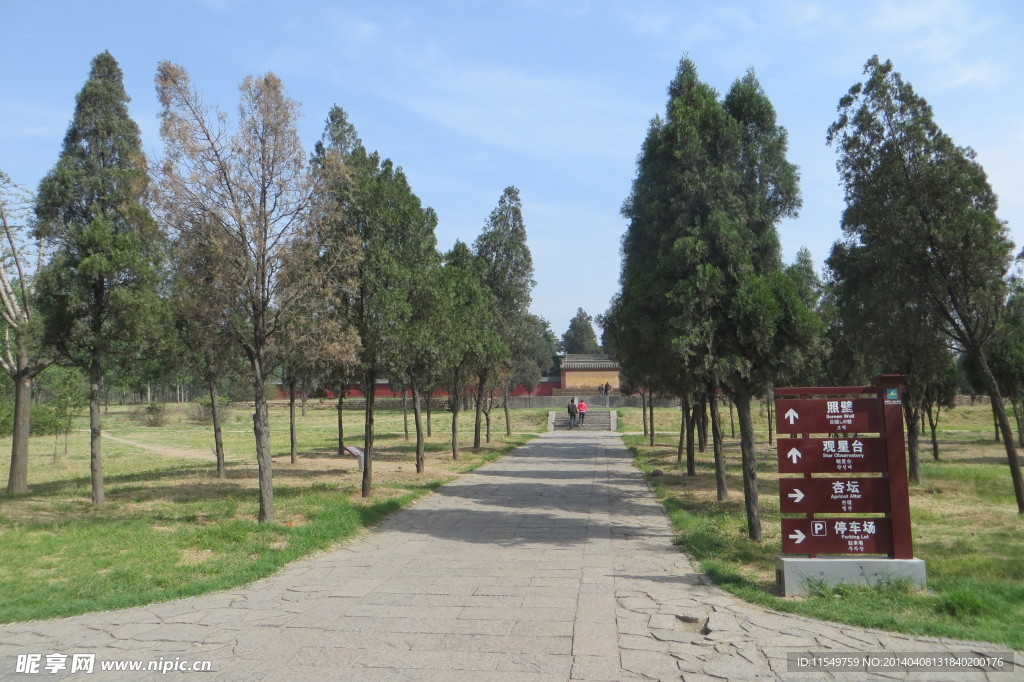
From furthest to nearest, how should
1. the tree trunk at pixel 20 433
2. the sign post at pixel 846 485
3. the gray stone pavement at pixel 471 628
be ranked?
the tree trunk at pixel 20 433 < the sign post at pixel 846 485 < the gray stone pavement at pixel 471 628

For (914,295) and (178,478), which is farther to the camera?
(178,478)

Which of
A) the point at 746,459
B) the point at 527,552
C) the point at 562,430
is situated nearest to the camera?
the point at 527,552

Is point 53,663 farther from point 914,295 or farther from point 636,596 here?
point 914,295

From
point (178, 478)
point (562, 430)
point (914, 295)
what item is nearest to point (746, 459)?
point (914, 295)

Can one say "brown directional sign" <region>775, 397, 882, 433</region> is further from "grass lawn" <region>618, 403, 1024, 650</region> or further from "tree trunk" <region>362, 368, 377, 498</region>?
"tree trunk" <region>362, 368, 377, 498</region>

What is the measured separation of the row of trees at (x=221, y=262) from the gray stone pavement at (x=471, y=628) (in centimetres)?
368

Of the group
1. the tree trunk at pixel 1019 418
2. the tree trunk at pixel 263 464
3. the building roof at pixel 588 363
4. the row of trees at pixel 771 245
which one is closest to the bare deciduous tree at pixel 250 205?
the tree trunk at pixel 263 464

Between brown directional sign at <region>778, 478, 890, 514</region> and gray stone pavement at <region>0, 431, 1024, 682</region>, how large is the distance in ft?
4.05

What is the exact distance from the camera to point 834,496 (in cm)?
723

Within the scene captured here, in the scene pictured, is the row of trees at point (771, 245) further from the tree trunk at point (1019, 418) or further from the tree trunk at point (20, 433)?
the tree trunk at point (1019, 418)

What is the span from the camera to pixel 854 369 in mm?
18797

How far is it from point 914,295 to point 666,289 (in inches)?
194

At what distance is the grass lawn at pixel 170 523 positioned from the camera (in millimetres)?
7395

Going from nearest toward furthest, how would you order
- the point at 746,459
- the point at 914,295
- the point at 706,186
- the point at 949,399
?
the point at 746,459
the point at 706,186
the point at 914,295
the point at 949,399
